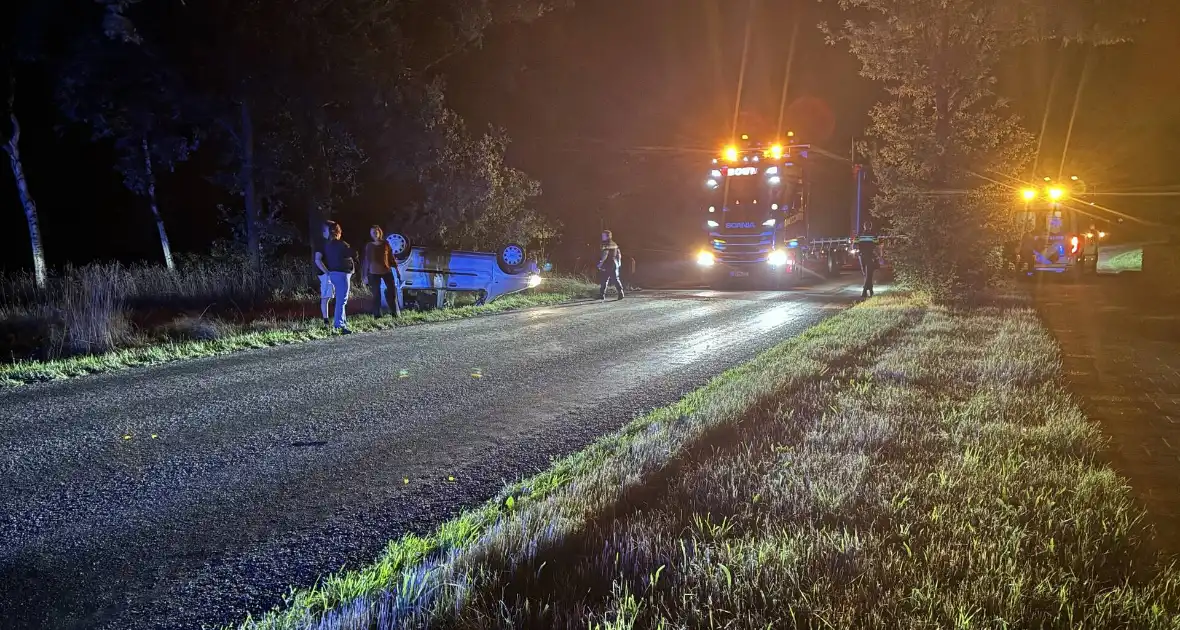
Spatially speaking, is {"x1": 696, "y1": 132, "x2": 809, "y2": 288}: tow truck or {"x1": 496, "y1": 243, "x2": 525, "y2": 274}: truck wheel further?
{"x1": 696, "y1": 132, "x2": 809, "y2": 288}: tow truck

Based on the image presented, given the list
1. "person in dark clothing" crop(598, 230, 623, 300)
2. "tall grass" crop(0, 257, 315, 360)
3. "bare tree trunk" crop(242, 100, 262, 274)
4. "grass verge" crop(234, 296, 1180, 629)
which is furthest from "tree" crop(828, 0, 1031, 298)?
"bare tree trunk" crop(242, 100, 262, 274)

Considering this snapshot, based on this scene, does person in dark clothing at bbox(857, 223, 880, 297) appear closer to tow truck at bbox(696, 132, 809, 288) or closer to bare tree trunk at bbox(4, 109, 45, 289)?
tow truck at bbox(696, 132, 809, 288)

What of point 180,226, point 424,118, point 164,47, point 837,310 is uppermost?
point 164,47

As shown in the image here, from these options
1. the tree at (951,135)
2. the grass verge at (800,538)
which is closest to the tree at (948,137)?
the tree at (951,135)

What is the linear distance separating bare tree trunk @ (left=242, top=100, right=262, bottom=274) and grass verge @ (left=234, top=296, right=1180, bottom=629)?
61.3ft

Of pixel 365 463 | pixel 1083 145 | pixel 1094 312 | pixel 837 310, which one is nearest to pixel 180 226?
pixel 837 310

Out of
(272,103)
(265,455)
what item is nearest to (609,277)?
(272,103)

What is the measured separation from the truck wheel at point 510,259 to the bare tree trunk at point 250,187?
7.87 meters

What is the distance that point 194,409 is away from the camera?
20.3ft

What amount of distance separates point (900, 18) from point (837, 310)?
6.12 metres

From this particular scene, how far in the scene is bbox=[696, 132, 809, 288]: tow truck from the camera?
22.0 metres

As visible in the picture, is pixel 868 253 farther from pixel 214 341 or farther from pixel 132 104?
pixel 132 104

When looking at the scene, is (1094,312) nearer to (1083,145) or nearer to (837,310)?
(837,310)

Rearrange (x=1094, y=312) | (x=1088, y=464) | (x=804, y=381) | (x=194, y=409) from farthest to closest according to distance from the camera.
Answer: (x=1094, y=312) < (x=804, y=381) < (x=194, y=409) < (x=1088, y=464)
